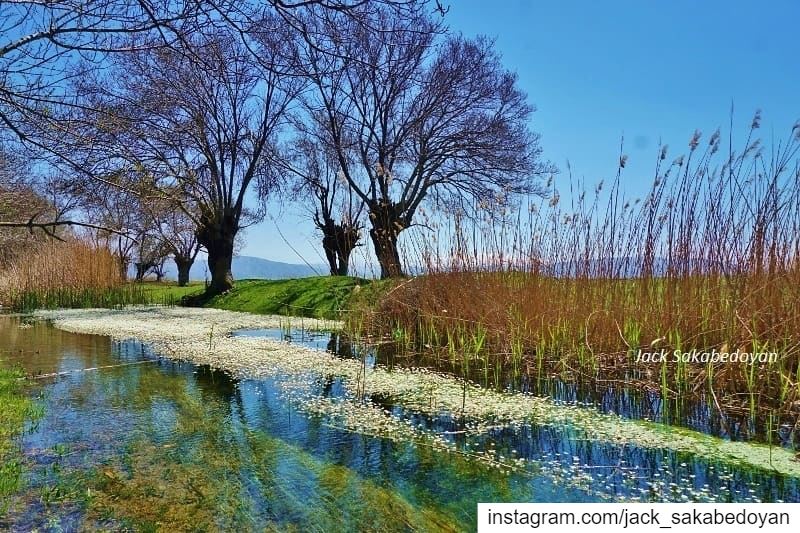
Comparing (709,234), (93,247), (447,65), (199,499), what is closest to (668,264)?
(709,234)

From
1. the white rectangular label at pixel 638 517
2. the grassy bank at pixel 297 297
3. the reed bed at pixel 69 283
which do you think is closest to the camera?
the white rectangular label at pixel 638 517

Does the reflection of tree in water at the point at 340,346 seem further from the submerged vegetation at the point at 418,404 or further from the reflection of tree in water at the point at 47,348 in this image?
the reflection of tree in water at the point at 47,348

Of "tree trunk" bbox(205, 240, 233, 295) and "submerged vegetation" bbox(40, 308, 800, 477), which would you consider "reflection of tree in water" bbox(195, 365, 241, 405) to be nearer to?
"submerged vegetation" bbox(40, 308, 800, 477)

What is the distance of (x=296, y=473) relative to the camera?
201 centimetres

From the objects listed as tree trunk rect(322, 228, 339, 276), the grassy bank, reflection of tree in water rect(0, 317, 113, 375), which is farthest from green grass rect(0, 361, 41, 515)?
tree trunk rect(322, 228, 339, 276)

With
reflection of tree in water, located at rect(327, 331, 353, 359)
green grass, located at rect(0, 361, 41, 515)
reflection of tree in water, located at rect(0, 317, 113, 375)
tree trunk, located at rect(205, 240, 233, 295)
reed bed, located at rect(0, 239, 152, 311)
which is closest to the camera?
green grass, located at rect(0, 361, 41, 515)

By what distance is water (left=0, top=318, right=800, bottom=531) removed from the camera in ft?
5.49

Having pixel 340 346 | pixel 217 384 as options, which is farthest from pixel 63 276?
pixel 217 384

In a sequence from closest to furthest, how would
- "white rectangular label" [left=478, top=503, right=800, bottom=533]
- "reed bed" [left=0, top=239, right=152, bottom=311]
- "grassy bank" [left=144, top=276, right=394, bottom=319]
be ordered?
"white rectangular label" [left=478, top=503, right=800, bottom=533], "grassy bank" [left=144, top=276, right=394, bottom=319], "reed bed" [left=0, top=239, right=152, bottom=311]

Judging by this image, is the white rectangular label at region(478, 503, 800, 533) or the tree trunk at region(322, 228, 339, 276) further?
the tree trunk at region(322, 228, 339, 276)

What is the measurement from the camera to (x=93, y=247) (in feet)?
35.6

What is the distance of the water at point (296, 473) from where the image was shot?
1672 mm

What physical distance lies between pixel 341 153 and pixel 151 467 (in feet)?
34.1

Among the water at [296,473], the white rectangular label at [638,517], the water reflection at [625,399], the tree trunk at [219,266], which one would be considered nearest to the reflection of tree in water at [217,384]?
the water at [296,473]
